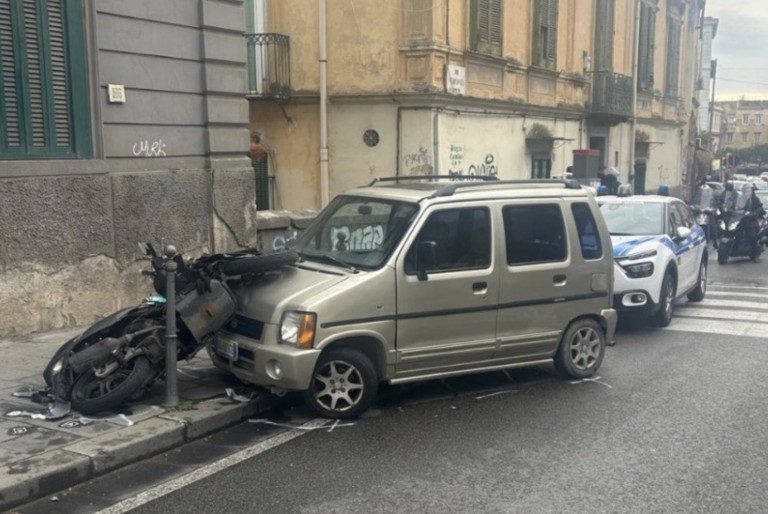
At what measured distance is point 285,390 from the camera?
21.2ft

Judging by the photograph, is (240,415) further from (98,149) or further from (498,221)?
(98,149)

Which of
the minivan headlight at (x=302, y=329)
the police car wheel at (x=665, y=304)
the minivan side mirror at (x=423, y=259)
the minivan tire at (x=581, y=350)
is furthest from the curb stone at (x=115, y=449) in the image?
the police car wheel at (x=665, y=304)

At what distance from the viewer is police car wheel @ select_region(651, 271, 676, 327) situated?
10.8 metres

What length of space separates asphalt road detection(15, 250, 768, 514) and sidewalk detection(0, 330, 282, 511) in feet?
0.39

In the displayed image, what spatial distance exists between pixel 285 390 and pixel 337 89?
10975 millimetres

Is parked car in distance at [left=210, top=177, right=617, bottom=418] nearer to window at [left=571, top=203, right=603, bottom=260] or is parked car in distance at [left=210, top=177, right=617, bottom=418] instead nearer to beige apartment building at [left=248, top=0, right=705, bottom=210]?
window at [left=571, top=203, right=603, bottom=260]

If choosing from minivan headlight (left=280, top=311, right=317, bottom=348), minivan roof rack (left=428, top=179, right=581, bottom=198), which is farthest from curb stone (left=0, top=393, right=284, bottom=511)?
minivan roof rack (left=428, top=179, right=581, bottom=198)

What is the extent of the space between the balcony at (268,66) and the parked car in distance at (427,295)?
916 cm

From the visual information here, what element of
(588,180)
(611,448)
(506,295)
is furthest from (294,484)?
(588,180)

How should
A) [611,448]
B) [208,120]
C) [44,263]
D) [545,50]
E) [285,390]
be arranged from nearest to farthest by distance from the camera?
[611,448] < [285,390] < [44,263] < [208,120] < [545,50]

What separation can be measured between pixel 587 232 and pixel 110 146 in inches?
221

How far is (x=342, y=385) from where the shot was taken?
6.58m

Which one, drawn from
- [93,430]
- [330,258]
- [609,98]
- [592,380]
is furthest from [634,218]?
[609,98]

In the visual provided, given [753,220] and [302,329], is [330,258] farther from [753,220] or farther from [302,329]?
[753,220]
